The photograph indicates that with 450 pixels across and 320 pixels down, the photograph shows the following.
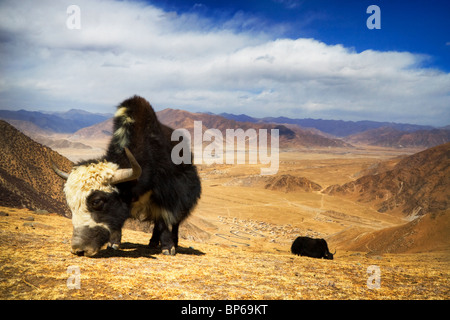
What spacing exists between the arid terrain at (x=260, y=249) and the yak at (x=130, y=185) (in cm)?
45

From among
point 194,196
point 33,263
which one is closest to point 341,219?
point 194,196

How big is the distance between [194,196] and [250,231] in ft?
72.7

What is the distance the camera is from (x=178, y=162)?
603 cm

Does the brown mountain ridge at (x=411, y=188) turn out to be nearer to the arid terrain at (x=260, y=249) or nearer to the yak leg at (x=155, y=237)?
the arid terrain at (x=260, y=249)

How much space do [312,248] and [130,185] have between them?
985cm

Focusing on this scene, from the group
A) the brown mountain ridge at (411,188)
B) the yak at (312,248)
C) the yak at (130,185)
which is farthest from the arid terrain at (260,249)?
the yak at (312,248)

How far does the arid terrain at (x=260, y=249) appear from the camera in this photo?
3549 millimetres

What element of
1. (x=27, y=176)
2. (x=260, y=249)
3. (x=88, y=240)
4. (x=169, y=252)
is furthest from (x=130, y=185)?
(x=260, y=249)

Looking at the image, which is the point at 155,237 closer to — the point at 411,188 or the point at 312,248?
the point at 312,248

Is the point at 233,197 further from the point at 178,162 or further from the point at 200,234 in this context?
the point at 178,162

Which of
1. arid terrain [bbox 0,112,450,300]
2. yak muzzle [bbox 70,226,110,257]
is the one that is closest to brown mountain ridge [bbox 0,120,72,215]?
arid terrain [bbox 0,112,450,300]

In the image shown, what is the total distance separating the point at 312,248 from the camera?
12.5 meters

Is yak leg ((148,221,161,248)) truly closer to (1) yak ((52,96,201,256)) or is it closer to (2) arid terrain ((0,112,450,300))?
(1) yak ((52,96,201,256))

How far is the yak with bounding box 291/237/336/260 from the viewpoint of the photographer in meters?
12.1
